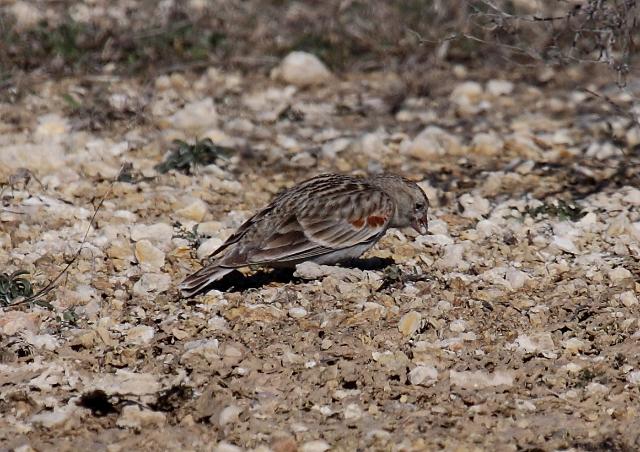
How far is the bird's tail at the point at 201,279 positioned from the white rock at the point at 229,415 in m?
1.36

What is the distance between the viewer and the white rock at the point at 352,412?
5.58m

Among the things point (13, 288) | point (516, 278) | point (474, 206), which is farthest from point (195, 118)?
point (516, 278)

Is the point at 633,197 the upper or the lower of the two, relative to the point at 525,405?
lower

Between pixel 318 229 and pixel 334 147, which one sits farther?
pixel 334 147

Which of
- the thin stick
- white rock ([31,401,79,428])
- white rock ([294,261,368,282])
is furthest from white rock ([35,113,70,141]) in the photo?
white rock ([31,401,79,428])

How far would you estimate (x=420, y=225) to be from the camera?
7.87 meters

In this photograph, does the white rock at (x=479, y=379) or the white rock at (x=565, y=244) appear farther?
the white rock at (x=565, y=244)

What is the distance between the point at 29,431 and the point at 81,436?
0.81 feet

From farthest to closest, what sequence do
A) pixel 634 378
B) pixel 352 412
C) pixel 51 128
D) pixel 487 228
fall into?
1. pixel 51 128
2. pixel 487 228
3. pixel 634 378
4. pixel 352 412

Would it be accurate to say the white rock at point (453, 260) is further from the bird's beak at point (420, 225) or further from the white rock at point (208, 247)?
the white rock at point (208, 247)

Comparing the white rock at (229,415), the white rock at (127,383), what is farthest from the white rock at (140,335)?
the white rock at (229,415)

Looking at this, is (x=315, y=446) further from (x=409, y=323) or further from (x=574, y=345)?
(x=574, y=345)

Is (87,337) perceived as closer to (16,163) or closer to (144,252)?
(144,252)

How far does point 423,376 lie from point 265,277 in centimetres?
182
